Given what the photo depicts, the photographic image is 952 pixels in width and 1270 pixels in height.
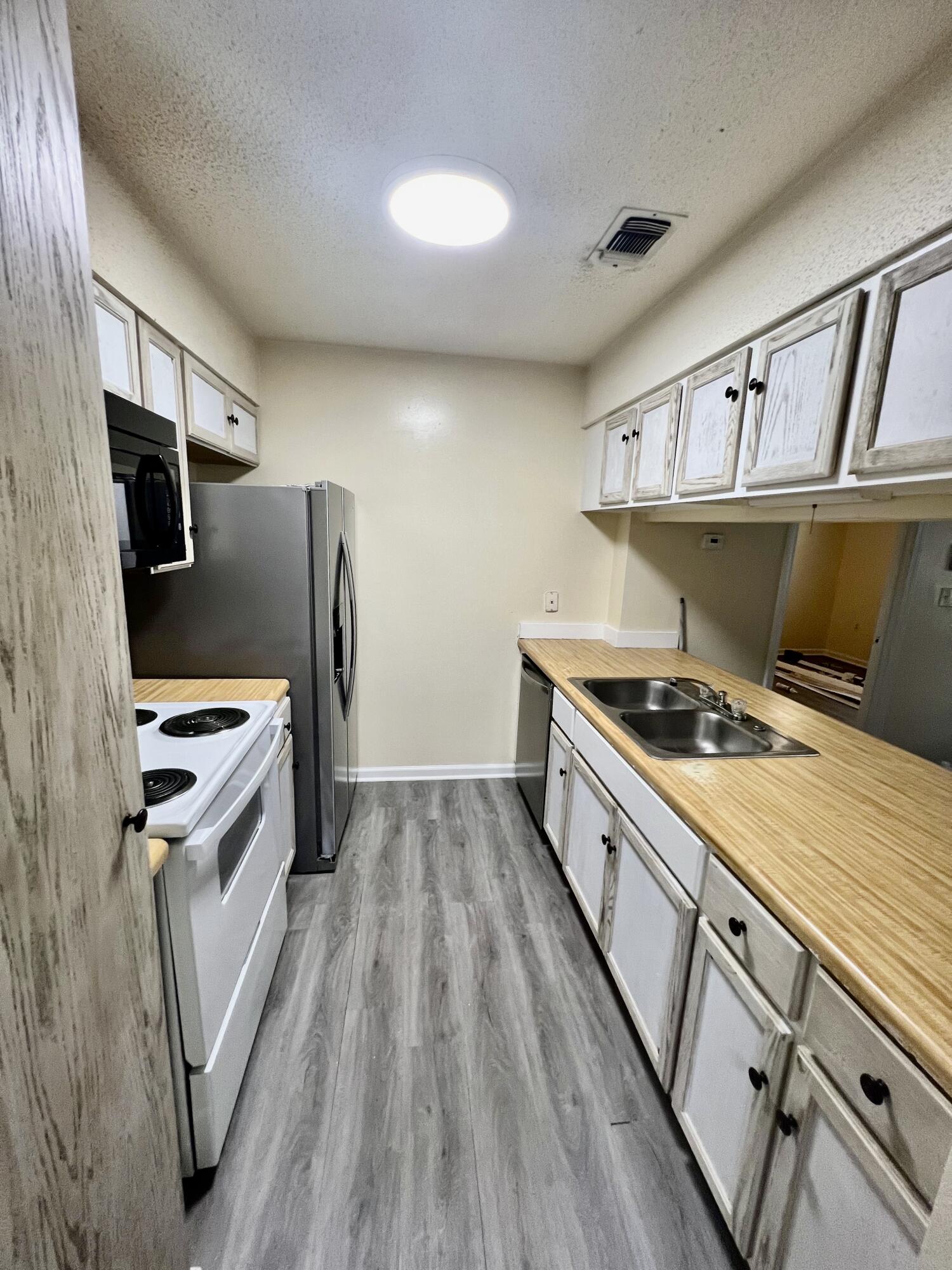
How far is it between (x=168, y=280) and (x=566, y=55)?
4.35 ft

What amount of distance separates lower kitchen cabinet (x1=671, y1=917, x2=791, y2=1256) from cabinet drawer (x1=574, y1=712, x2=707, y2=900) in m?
0.12

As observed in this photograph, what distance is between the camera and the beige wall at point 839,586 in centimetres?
171

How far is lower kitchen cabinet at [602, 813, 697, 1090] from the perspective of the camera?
4.08 feet

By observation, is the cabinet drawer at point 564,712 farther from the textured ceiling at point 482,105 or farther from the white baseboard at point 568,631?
the textured ceiling at point 482,105

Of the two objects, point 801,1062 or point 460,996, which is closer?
point 801,1062

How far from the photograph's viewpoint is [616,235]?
1571 mm

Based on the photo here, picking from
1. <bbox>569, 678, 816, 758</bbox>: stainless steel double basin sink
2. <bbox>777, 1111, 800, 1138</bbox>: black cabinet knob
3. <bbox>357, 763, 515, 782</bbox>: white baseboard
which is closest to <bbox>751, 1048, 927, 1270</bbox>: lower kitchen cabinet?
<bbox>777, 1111, 800, 1138</bbox>: black cabinet knob

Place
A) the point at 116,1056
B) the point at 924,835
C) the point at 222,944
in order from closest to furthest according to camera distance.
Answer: the point at 116,1056, the point at 924,835, the point at 222,944

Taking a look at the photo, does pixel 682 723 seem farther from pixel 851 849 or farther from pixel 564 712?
pixel 851 849

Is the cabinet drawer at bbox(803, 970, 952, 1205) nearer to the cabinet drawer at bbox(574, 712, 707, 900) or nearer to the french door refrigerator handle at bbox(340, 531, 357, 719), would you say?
the cabinet drawer at bbox(574, 712, 707, 900)

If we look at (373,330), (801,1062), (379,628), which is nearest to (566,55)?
(373,330)

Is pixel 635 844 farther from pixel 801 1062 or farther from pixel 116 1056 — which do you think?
pixel 116 1056

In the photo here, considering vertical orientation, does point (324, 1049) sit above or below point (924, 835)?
below

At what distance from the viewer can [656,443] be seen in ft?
6.66
